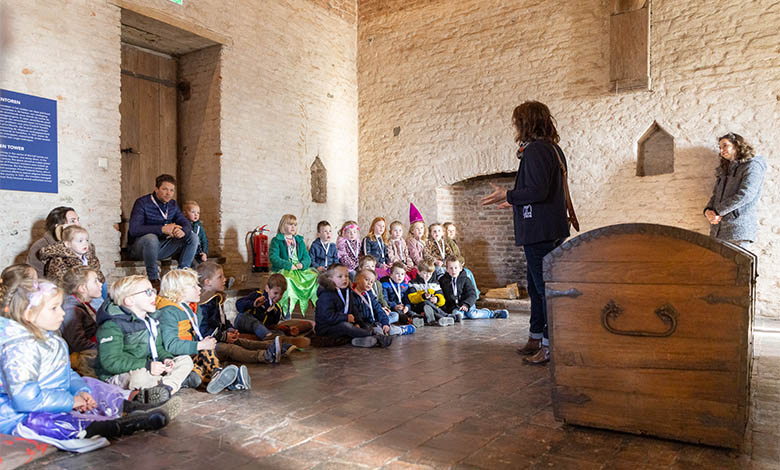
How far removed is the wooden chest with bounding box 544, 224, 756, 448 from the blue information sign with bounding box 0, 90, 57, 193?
17.4ft

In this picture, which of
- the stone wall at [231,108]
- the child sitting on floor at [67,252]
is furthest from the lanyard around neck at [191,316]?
the stone wall at [231,108]

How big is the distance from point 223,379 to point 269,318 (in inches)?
78.9

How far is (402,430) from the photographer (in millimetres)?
2650

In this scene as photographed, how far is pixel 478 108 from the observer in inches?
348

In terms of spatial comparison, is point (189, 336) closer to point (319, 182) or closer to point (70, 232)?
point (70, 232)

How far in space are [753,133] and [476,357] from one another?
491 cm

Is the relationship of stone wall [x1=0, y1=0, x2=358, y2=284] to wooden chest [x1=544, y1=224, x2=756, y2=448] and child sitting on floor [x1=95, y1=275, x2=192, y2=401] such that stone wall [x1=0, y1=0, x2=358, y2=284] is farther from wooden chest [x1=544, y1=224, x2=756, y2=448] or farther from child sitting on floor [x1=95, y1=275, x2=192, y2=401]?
wooden chest [x1=544, y1=224, x2=756, y2=448]

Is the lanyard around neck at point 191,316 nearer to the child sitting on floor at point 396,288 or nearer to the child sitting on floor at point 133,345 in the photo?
the child sitting on floor at point 133,345

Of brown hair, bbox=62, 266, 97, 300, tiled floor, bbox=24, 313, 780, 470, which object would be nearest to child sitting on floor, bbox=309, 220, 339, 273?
tiled floor, bbox=24, 313, 780, 470

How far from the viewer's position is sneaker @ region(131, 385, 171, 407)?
3.02 m

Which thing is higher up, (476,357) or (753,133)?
(753,133)

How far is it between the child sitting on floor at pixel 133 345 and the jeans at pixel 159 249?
299cm

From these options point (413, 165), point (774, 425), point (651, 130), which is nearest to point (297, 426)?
point (774, 425)

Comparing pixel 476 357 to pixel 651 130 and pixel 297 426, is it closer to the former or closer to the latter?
pixel 297 426
